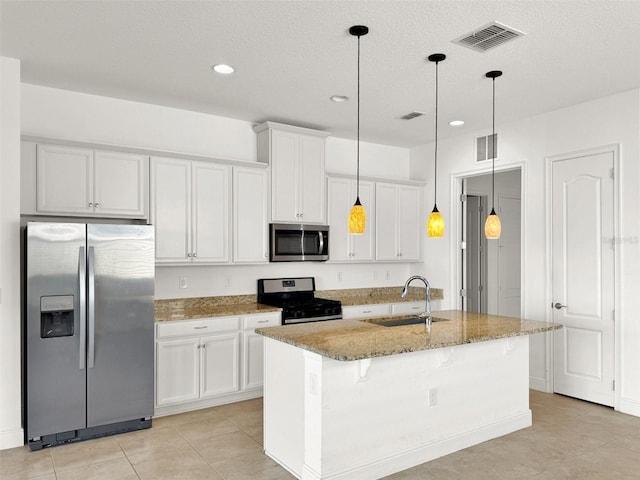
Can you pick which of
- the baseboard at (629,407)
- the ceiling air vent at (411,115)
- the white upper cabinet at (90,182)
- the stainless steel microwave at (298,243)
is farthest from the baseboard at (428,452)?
the ceiling air vent at (411,115)

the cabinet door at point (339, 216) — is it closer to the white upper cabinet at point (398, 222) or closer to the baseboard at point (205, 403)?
the white upper cabinet at point (398, 222)

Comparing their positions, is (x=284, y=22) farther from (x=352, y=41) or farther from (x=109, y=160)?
(x=109, y=160)

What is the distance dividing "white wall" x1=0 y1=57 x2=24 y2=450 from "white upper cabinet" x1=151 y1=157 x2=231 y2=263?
109 centimetres

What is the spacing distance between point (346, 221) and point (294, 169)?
3.03ft

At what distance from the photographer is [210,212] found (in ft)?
15.0

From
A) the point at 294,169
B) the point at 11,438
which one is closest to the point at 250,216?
the point at 294,169

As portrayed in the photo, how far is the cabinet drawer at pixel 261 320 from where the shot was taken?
→ 14.9ft

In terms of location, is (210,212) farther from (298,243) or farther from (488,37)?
(488,37)

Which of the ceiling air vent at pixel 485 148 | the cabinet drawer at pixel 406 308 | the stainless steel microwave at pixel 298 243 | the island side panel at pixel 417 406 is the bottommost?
the island side panel at pixel 417 406

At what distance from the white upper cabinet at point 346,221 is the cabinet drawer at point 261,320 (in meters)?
1.09

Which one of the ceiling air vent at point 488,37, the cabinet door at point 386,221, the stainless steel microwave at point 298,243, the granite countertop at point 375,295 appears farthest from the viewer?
the cabinet door at point 386,221

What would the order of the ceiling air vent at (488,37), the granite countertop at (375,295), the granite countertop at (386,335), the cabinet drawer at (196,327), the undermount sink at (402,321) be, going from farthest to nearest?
the granite countertop at (375,295) < the cabinet drawer at (196,327) < the undermount sink at (402,321) < the ceiling air vent at (488,37) < the granite countertop at (386,335)

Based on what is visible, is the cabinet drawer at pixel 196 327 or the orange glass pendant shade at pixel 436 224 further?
the cabinet drawer at pixel 196 327

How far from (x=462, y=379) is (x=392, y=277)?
296 centimetres
